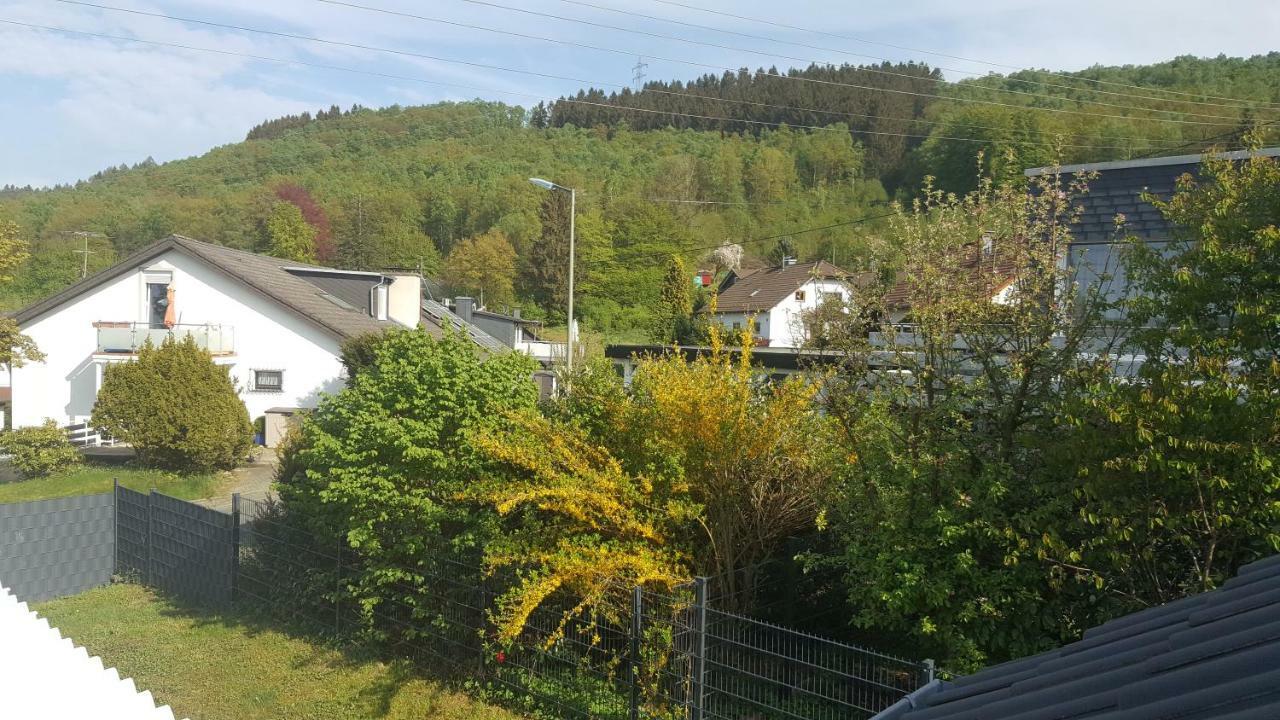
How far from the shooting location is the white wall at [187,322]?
1026 inches

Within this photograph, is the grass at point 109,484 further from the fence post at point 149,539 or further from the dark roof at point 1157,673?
the dark roof at point 1157,673

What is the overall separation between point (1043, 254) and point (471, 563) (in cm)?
586

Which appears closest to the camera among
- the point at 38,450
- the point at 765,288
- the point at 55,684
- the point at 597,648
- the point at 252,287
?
the point at 55,684

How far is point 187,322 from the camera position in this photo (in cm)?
2684

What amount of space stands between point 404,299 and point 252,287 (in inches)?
248

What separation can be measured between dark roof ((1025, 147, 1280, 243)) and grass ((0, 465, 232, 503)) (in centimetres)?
1810

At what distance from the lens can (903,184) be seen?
64.4 meters

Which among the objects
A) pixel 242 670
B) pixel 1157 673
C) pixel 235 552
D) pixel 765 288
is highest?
pixel 765 288

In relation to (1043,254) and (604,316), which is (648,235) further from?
(1043,254)

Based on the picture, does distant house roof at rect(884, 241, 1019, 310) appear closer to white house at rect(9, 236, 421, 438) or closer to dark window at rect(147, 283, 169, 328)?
white house at rect(9, 236, 421, 438)

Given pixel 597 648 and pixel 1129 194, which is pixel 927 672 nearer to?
pixel 597 648

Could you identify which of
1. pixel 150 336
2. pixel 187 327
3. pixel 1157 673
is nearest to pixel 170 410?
pixel 187 327

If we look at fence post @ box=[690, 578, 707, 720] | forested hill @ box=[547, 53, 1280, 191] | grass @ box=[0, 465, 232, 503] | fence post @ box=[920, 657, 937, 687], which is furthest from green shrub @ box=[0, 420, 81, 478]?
fence post @ box=[920, 657, 937, 687]

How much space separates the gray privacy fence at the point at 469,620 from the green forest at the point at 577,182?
39774 millimetres
